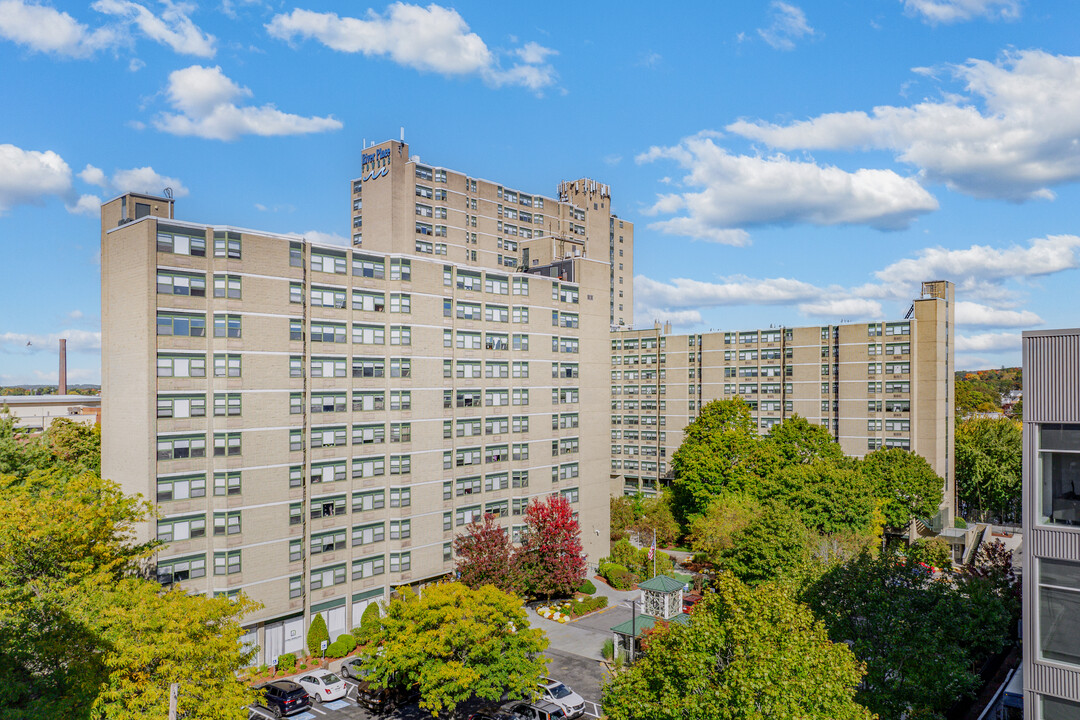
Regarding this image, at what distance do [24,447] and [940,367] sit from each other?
90.9 metres

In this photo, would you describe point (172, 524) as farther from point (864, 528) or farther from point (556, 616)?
point (864, 528)

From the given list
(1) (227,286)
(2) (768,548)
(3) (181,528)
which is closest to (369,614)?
(3) (181,528)

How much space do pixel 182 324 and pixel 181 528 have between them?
12930mm

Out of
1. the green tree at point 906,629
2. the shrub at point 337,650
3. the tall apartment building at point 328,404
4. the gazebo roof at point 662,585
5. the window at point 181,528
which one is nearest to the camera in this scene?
the green tree at point 906,629

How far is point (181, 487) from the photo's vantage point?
42.4 metres

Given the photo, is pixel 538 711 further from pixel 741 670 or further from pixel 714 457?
pixel 714 457

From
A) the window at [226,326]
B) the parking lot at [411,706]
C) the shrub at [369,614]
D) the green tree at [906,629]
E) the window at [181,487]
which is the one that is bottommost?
the parking lot at [411,706]

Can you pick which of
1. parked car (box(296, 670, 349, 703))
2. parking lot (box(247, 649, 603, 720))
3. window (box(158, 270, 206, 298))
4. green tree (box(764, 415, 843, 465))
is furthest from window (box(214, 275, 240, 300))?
green tree (box(764, 415, 843, 465))

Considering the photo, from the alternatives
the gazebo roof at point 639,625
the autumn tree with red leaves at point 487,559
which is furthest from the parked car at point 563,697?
the autumn tree with red leaves at point 487,559

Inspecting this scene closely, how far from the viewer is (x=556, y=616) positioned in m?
55.3

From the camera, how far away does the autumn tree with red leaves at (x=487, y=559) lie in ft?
163

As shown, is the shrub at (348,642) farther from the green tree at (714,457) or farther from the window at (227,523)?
the green tree at (714,457)

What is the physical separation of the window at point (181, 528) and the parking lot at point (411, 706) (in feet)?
37.1

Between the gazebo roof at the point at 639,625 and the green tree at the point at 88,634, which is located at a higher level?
the green tree at the point at 88,634
